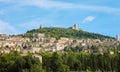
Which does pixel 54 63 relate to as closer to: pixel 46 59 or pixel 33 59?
pixel 33 59

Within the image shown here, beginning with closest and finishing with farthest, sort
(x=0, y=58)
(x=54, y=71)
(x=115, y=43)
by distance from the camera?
(x=54, y=71), (x=0, y=58), (x=115, y=43)

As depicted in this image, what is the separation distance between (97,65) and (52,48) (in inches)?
3144

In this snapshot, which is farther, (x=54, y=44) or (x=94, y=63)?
(x=54, y=44)

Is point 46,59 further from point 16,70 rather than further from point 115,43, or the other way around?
point 115,43

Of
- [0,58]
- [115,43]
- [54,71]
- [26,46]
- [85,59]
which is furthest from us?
[115,43]

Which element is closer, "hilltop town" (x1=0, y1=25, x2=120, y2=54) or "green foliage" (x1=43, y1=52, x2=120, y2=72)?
"green foliage" (x1=43, y1=52, x2=120, y2=72)

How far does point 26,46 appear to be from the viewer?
167875 mm

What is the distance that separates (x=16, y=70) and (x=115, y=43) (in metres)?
113

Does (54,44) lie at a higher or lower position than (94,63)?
higher

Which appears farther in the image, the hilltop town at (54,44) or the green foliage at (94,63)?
the hilltop town at (54,44)

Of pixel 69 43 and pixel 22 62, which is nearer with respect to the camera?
pixel 22 62

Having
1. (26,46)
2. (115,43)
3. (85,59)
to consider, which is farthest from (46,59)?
(115,43)

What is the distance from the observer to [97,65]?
294ft

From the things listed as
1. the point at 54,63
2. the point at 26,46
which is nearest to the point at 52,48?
the point at 26,46
